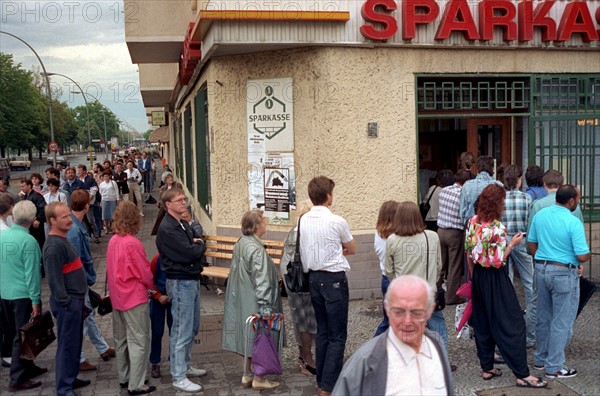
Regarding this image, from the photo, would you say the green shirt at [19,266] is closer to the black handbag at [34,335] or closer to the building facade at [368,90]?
the black handbag at [34,335]

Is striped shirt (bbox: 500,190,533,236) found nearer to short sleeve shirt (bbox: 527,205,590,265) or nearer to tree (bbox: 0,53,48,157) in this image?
short sleeve shirt (bbox: 527,205,590,265)

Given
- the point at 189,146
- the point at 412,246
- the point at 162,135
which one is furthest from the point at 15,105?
the point at 412,246

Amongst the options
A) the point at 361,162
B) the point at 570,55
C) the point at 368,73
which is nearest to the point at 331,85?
the point at 368,73

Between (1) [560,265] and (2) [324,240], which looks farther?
(1) [560,265]

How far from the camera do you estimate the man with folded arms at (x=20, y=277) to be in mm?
6129

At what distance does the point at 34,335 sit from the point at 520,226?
488 cm

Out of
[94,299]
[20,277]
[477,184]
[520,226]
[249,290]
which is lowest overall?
[94,299]

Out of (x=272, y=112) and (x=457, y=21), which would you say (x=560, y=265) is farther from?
(x=272, y=112)

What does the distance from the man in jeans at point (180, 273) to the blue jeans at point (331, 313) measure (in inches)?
43.1

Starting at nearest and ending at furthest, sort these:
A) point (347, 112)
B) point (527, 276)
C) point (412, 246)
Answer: point (412, 246), point (527, 276), point (347, 112)

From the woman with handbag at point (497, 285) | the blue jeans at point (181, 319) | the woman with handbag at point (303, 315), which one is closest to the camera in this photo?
the woman with handbag at point (497, 285)

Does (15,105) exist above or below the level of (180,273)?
above

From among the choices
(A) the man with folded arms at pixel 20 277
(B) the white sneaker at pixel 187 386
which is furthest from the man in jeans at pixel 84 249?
(B) the white sneaker at pixel 187 386

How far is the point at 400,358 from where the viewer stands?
307 centimetres
